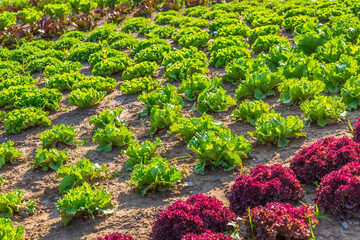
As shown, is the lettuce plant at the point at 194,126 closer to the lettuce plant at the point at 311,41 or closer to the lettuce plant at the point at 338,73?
the lettuce plant at the point at 338,73

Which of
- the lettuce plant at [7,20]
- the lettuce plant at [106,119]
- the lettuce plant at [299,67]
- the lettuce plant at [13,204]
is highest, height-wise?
the lettuce plant at [7,20]

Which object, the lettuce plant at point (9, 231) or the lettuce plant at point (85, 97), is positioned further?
the lettuce plant at point (85, 97)

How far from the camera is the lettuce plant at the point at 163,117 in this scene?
7512mm

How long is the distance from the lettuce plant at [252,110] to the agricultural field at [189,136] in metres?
0.02

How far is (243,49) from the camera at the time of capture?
10.2 meters

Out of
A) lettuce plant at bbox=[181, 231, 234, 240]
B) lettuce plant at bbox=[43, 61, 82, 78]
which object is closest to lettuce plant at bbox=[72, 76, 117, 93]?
lettuce plant at bbox=[43, 61, 82, 78]

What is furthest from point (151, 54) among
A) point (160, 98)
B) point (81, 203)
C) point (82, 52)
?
point (81, 203)

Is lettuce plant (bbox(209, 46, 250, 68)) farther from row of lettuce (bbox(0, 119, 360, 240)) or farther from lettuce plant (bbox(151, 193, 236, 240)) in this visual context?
lettuce plant (bbox(151, 193, 236, 240))

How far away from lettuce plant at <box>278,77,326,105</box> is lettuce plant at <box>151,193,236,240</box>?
135 inches

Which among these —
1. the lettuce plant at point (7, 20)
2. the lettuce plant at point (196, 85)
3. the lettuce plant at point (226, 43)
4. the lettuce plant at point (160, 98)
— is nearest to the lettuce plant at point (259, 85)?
the lettuce plant at point (196, 85)

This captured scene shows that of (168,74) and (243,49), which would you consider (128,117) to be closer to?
(168,74)

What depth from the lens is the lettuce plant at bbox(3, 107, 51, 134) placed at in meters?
8.35

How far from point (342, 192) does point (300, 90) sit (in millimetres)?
3248

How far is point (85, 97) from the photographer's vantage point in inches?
348
